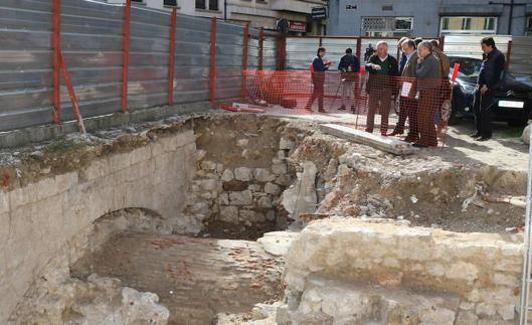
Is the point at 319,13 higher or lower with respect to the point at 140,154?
higher

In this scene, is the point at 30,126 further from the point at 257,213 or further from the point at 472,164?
the point at 472,164

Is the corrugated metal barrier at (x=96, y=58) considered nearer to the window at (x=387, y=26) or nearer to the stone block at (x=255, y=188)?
the stone block at (x=255, y=188)

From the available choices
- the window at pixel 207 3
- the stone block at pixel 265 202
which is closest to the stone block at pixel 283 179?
the stone block at pixel 265 202

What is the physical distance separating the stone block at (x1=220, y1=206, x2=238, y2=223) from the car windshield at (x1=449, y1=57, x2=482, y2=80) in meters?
5.87

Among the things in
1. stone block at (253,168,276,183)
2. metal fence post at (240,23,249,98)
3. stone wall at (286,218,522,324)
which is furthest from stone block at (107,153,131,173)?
metal fence post at (240,23,249,98)

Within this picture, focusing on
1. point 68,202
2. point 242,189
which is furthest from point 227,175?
point 68,202

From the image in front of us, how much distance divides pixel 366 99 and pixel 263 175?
326 cm

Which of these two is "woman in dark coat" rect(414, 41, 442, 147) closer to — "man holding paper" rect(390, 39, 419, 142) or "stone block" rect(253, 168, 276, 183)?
"man holding paper" rect(390, 39, 419, 142)

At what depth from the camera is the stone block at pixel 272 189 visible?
1180 cm

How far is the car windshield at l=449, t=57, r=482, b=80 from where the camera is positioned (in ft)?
42.8

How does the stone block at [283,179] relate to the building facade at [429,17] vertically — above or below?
below

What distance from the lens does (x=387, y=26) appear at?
26.0 meters

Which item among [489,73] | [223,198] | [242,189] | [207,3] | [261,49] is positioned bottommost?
[223,198]

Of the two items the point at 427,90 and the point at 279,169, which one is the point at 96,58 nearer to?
the point at 279,169
